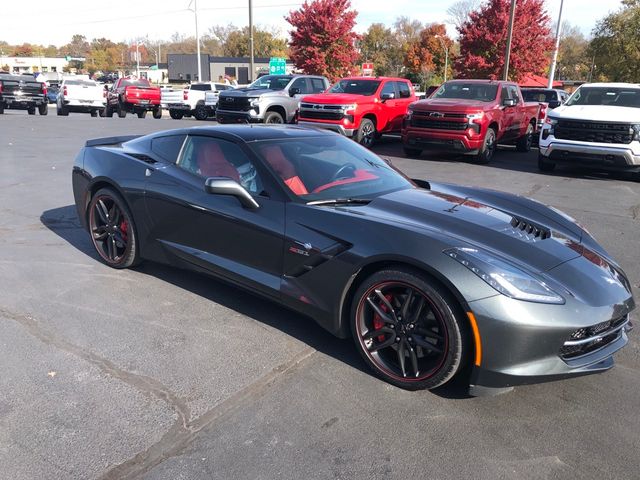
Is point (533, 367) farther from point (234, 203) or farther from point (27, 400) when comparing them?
point (27, 400)

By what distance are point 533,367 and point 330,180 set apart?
1869 millimetres

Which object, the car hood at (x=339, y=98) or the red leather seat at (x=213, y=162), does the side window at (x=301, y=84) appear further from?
the red leather seat at (x=213, y=162)

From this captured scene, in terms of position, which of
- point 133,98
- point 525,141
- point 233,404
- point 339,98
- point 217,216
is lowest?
point 233,404

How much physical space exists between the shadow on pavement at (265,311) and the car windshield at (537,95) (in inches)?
667

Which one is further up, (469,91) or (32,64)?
(32,64)

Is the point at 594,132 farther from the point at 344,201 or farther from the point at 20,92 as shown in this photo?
the point at 20,92

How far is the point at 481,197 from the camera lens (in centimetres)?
433

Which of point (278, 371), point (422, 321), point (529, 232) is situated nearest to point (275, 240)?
point (278, 371)

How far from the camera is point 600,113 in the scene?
411 inches

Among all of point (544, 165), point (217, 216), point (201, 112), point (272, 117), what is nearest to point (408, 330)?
point (217, 216)

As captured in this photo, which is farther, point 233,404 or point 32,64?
point 32,64

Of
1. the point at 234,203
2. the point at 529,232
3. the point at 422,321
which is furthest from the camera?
the point at 234,203

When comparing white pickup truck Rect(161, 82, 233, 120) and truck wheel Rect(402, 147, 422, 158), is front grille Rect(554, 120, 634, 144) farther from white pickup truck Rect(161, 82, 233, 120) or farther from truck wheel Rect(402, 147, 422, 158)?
white pickup truck Rect(161, 82, 233, 120)

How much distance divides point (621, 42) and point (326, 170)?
121 feet
